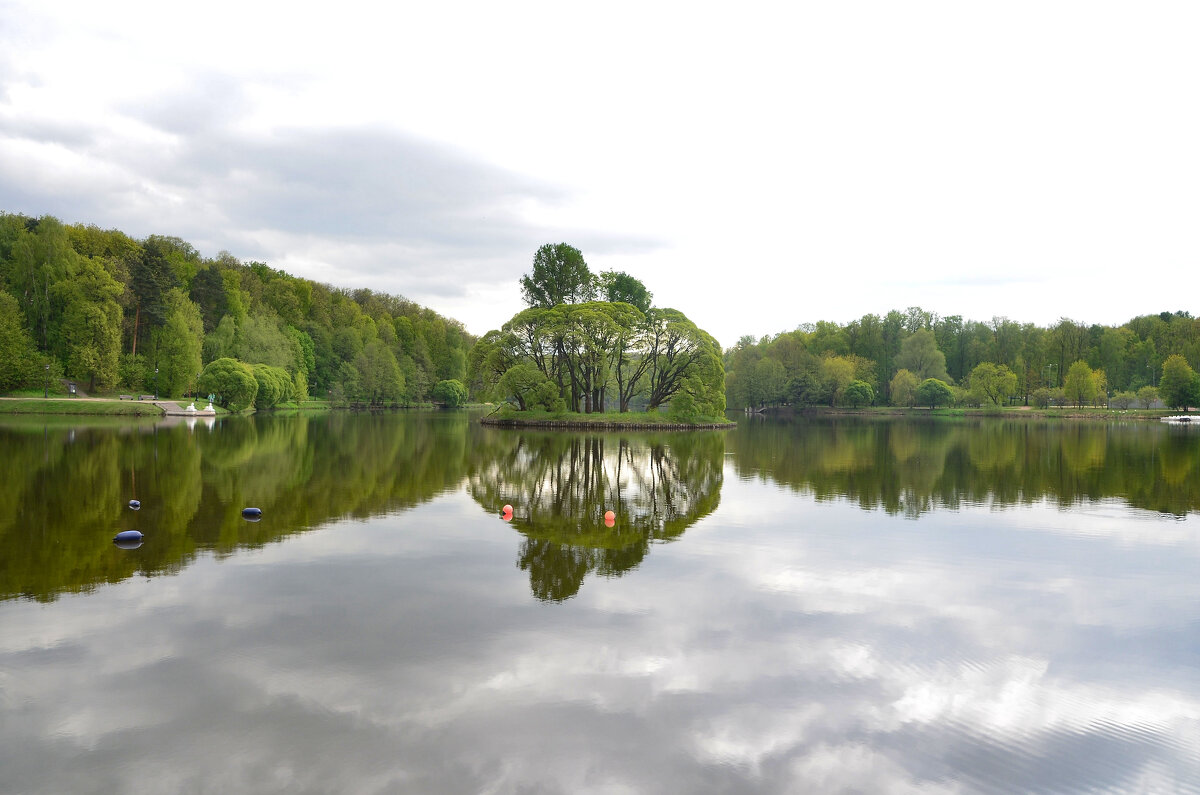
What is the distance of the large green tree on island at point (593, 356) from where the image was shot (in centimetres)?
5872

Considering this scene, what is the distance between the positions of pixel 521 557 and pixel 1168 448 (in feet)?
141

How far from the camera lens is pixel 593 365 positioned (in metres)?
59.8

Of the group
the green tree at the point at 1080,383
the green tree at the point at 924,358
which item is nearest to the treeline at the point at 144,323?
the green tree at the point at 924,358

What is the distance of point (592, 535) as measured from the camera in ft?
45.9

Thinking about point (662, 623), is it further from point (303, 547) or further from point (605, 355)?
Result: point (605, 355)

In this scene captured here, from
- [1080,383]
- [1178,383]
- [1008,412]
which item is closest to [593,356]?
[1008,412]

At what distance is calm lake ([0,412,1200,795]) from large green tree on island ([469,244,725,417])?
41145mm

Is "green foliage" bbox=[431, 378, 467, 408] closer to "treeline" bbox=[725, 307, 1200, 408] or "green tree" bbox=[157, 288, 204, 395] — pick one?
"treeline" bbox=[725, 307, 1200, 408]

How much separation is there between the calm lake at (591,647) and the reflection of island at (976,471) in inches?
90.4

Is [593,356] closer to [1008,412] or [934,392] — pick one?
[934,392]

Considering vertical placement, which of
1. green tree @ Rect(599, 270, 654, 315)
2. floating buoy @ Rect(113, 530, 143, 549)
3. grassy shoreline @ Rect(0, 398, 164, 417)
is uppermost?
green tree @ Rect(599, 270, 654, 315)

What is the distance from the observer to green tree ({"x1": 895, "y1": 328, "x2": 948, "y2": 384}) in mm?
115500

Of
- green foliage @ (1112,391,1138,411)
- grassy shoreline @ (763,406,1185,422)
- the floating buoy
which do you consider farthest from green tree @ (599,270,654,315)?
green foliage @ (1112,391,1138,411)

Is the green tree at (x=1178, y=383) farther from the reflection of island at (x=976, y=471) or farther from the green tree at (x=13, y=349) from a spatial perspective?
the green tree at (x=13, y=349)
